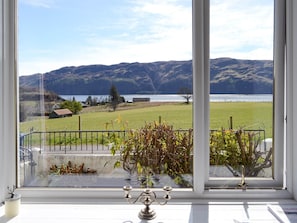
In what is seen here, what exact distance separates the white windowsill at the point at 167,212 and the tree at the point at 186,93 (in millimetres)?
612

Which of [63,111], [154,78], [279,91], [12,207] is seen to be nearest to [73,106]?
[63,111]

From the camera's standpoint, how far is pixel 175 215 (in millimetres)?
1663

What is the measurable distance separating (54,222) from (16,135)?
0.62 metres

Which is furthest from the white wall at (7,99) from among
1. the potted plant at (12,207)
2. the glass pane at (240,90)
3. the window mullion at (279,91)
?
the window mullion at (279,91)

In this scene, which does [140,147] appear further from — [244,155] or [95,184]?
[244,155]

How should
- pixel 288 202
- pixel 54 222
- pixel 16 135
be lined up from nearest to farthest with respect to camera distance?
1. pixel 54 222
2. pixel 288 202
3. pixel 16 135

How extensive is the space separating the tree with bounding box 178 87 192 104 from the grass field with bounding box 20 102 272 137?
0.04 m

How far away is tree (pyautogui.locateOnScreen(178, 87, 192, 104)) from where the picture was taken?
1.89 m

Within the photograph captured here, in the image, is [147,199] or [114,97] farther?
[114,97]

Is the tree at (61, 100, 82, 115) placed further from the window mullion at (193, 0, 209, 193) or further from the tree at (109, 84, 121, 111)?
the window mullion at (193, 0, 209, 193)

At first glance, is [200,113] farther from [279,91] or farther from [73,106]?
[73,106]

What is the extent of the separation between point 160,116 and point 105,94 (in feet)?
1.18

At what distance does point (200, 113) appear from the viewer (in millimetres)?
1842

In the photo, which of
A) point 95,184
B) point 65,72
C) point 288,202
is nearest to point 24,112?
point 65,72
